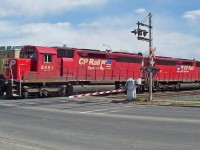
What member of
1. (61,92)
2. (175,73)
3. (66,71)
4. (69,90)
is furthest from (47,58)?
(175,73)

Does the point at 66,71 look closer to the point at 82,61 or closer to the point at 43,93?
the point at 82,61

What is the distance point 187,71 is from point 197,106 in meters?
26.5

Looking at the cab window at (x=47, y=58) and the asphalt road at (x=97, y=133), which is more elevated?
the cab window at (x=47, y=58)

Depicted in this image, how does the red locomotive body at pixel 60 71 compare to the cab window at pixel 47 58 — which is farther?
the cab window at pixel 47 58

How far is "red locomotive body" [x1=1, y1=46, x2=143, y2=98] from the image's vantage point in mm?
27516

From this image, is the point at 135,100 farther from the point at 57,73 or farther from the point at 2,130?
the point at 2,130

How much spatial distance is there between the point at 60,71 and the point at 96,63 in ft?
14.6

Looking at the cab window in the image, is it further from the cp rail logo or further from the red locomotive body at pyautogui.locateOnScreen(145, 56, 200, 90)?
the red locomotive body at pyautogui.locateOnScreen(145, 56, 200, 90)

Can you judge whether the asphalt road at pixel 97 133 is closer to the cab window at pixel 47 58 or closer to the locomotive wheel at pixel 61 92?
the cab window at pixel 47 58

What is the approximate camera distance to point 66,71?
30312mm

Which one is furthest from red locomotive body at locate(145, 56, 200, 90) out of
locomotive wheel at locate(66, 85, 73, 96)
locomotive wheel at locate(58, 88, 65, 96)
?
locomotive wheel at locate(58, 88, 65, 96)

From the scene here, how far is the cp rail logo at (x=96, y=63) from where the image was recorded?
31.9m

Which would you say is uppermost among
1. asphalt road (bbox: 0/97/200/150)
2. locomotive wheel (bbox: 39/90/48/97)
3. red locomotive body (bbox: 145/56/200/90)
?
red locomotive body (bbox: 145/56/200/90)

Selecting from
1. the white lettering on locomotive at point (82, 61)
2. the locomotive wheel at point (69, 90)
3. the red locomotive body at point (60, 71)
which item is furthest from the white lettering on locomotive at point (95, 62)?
the locomotive wheel at point (69, 90)
